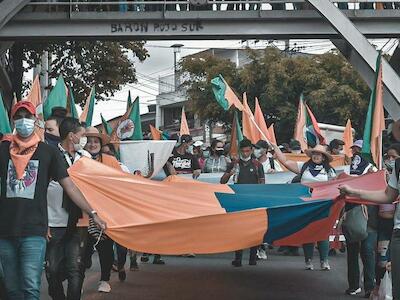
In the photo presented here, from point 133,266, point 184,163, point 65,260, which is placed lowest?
point 133,266

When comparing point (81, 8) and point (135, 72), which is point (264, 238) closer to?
point (81, 8)

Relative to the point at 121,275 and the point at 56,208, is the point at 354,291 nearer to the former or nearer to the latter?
the point at 121,275

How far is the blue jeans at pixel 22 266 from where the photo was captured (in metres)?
5.68

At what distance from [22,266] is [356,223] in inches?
156

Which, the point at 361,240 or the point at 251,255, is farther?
the point at 251,255

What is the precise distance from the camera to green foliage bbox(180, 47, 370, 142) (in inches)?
1324

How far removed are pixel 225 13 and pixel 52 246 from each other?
520 inches

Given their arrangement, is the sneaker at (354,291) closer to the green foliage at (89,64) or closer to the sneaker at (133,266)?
the sneaker at (133,266)

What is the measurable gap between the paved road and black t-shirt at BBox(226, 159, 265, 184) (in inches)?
49.4

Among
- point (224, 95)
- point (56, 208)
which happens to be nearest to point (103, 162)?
point (56, 208)

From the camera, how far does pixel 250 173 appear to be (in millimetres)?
11445

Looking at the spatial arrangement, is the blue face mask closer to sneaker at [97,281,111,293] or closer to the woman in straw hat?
the woman in straw hat

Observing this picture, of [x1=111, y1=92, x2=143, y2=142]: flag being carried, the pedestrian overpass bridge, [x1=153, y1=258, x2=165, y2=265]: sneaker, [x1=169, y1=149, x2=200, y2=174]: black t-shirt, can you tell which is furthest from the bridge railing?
[x1=153, y1=258, x2=165, y2=265]: sneaker

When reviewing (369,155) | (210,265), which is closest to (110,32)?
(210,265)
